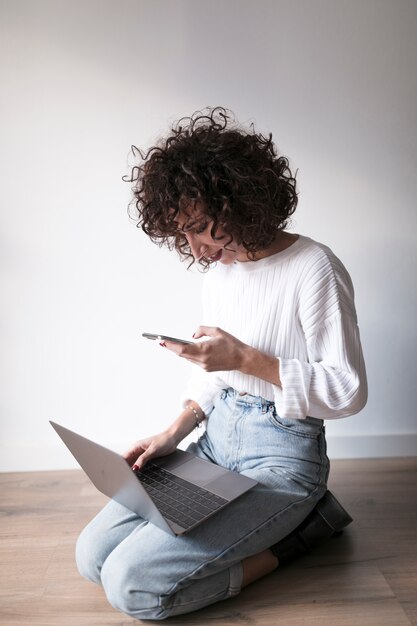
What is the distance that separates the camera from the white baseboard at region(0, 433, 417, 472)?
2.13m

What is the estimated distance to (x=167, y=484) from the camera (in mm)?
1404

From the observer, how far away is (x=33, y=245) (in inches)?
78.6

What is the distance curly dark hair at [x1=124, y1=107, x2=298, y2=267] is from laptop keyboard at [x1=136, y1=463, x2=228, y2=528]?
571 millimetres

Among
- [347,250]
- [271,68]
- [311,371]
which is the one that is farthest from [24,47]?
[311,371]

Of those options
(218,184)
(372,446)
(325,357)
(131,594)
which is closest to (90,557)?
(131,594)

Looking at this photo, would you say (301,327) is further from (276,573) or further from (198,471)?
(276,573)

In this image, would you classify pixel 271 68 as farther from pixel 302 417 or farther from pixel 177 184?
pixel 302 417

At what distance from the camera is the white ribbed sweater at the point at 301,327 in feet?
4.36

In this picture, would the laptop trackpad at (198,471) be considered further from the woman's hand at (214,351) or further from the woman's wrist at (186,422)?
the woman's hand at (214,351)

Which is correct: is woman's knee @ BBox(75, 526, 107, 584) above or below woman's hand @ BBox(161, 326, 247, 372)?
below

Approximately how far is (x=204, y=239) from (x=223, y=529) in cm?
64

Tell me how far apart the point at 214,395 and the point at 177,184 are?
1.96ft

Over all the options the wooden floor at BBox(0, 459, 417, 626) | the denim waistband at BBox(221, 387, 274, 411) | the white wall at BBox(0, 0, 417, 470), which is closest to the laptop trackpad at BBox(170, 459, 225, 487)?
the denim waistband at BBox(221, 387, 274, 411)

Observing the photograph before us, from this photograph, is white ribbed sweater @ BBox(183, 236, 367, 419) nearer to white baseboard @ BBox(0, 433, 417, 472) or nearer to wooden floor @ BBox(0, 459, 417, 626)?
wooden floor @ BBox(0, 459, 417, 626)
